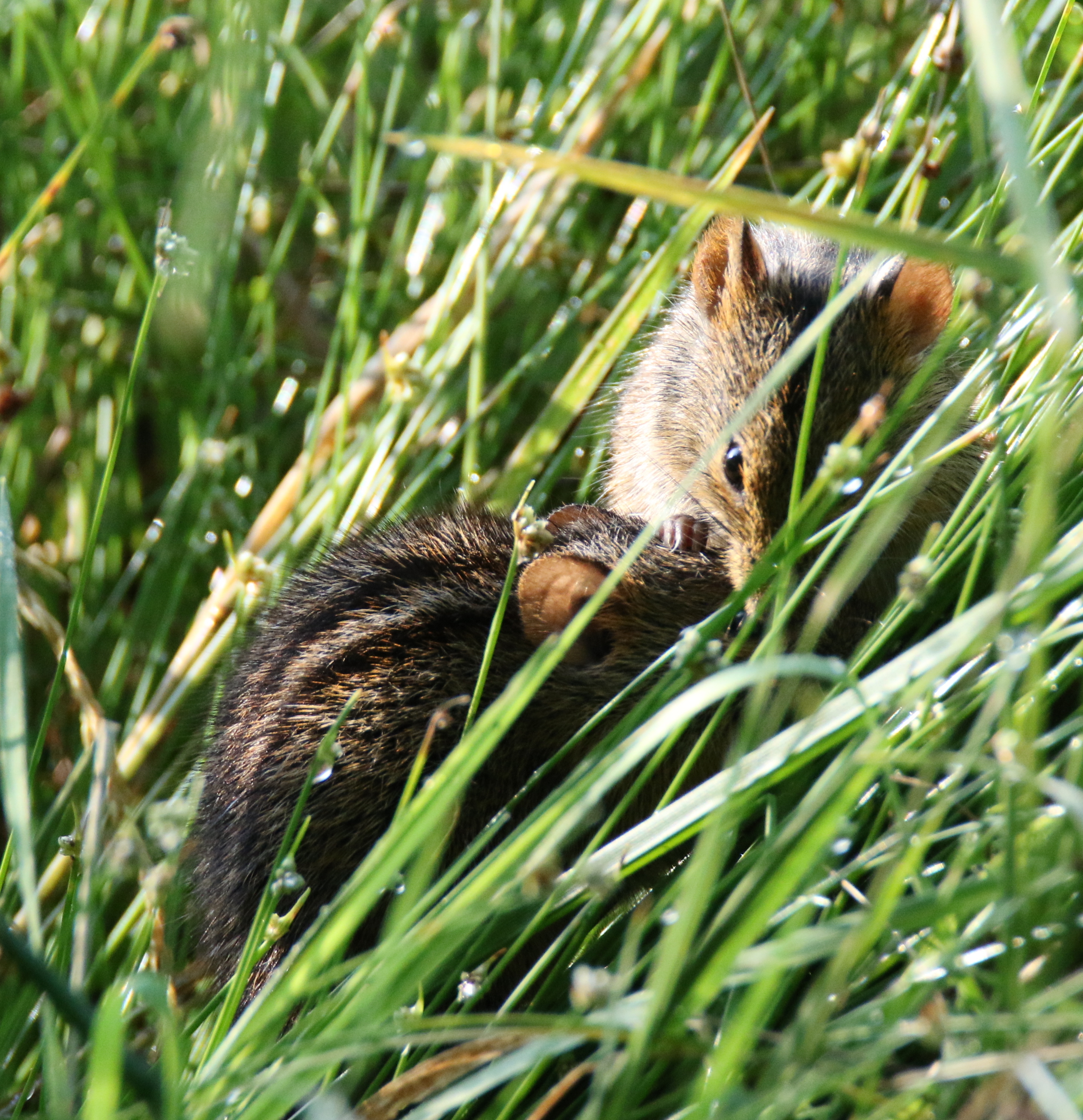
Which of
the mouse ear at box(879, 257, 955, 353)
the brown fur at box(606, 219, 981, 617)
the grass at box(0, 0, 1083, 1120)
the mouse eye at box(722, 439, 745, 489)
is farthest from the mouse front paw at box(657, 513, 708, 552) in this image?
the mouse ear at box(879, 257, 955, 353)

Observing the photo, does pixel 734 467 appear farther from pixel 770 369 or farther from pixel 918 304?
pixel 918 304

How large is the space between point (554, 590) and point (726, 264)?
3.72 feet

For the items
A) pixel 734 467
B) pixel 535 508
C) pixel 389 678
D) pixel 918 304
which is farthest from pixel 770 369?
pixel 389 678

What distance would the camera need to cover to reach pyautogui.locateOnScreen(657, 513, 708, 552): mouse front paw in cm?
277

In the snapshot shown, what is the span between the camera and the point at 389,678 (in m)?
2.46

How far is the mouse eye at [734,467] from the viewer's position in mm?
2607

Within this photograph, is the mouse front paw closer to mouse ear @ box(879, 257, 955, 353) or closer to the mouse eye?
the mouse eye

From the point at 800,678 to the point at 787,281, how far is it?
3.81ft

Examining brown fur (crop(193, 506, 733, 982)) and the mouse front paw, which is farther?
the mouse front paw

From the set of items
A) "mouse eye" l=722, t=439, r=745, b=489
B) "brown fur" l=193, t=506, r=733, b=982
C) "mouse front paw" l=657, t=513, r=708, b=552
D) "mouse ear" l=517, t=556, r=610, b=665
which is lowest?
"brown fur" l=193, t=506, r=733, b=982

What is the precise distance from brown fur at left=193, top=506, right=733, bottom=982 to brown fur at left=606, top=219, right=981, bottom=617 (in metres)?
0.22

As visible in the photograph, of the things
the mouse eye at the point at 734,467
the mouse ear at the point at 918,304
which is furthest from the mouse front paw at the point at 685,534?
the mouse ear at the point at 918,304

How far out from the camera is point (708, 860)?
1202mm

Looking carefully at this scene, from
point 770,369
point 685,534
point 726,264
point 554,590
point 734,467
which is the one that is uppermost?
point 726,264
